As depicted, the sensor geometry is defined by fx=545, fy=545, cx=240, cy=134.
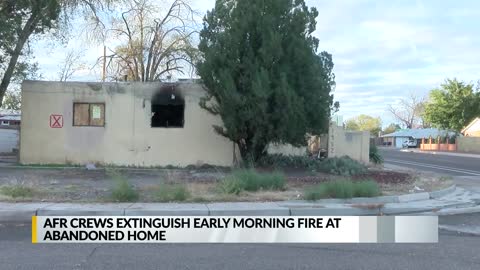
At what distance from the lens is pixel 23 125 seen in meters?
21.2

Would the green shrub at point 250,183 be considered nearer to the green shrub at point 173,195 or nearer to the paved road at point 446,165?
the green shrub at point 173,195


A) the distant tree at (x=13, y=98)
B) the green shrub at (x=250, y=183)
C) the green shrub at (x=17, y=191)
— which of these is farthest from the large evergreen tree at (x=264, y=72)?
the distant tree at (x=13, y=98)

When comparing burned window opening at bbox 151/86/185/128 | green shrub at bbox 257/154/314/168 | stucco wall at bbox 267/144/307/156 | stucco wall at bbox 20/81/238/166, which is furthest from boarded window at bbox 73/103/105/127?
stucco wall at bbox 267/144/307/156

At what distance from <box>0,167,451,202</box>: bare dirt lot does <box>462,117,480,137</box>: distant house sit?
5534 cm

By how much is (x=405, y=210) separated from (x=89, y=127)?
13.6 meters

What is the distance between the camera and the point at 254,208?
442 inches

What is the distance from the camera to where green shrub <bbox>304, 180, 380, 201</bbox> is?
498 inches

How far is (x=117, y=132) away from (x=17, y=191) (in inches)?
361

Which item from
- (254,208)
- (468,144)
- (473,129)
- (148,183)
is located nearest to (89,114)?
(148,183)

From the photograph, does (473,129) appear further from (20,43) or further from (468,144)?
(20,43)
